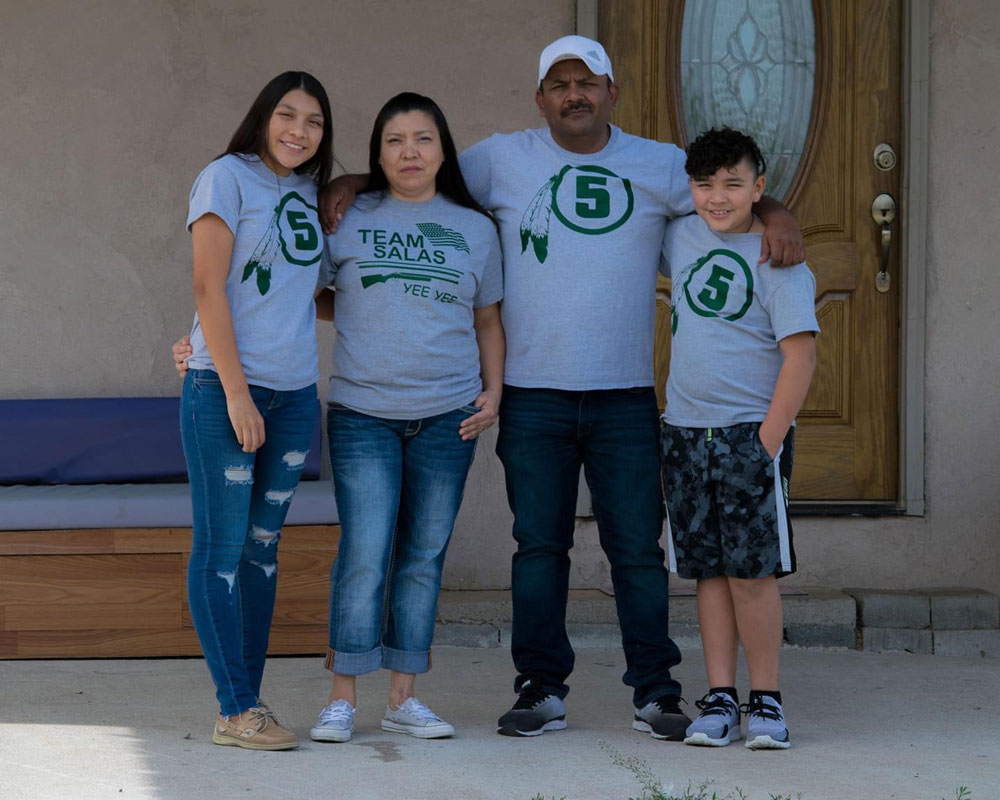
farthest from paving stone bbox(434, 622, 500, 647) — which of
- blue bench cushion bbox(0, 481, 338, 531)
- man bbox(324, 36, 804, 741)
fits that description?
man bbox(324, 36, 804, 741)

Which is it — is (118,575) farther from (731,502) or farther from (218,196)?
(731,502)

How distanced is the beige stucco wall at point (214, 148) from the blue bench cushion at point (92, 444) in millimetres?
214

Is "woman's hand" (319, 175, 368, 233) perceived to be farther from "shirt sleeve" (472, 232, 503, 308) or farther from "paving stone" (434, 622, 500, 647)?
"paving stone" (434, 622, 500, 647)

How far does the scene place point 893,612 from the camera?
4.80 metres

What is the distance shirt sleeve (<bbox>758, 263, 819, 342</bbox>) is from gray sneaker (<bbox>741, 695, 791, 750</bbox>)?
90 centimetres

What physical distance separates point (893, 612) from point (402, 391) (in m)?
2.35

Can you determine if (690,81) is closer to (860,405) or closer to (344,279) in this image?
(860,405)

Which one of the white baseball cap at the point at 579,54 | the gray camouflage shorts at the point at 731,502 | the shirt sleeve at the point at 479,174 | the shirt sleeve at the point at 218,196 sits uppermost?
the white baseball cap at the point at 579,54

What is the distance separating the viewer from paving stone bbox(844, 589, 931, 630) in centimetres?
479

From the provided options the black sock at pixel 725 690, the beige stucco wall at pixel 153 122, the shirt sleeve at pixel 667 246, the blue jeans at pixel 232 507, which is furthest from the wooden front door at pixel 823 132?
the blue jeans at pixel 232 507

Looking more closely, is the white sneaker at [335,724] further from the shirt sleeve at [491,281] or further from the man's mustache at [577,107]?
the man's mustache at [577,107]

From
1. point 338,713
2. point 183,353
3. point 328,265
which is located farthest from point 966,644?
point 183,353

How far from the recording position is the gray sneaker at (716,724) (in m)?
3.31

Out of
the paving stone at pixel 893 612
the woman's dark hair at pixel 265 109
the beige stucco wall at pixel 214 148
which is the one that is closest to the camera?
the woman's dark hair at pixel 265 109
